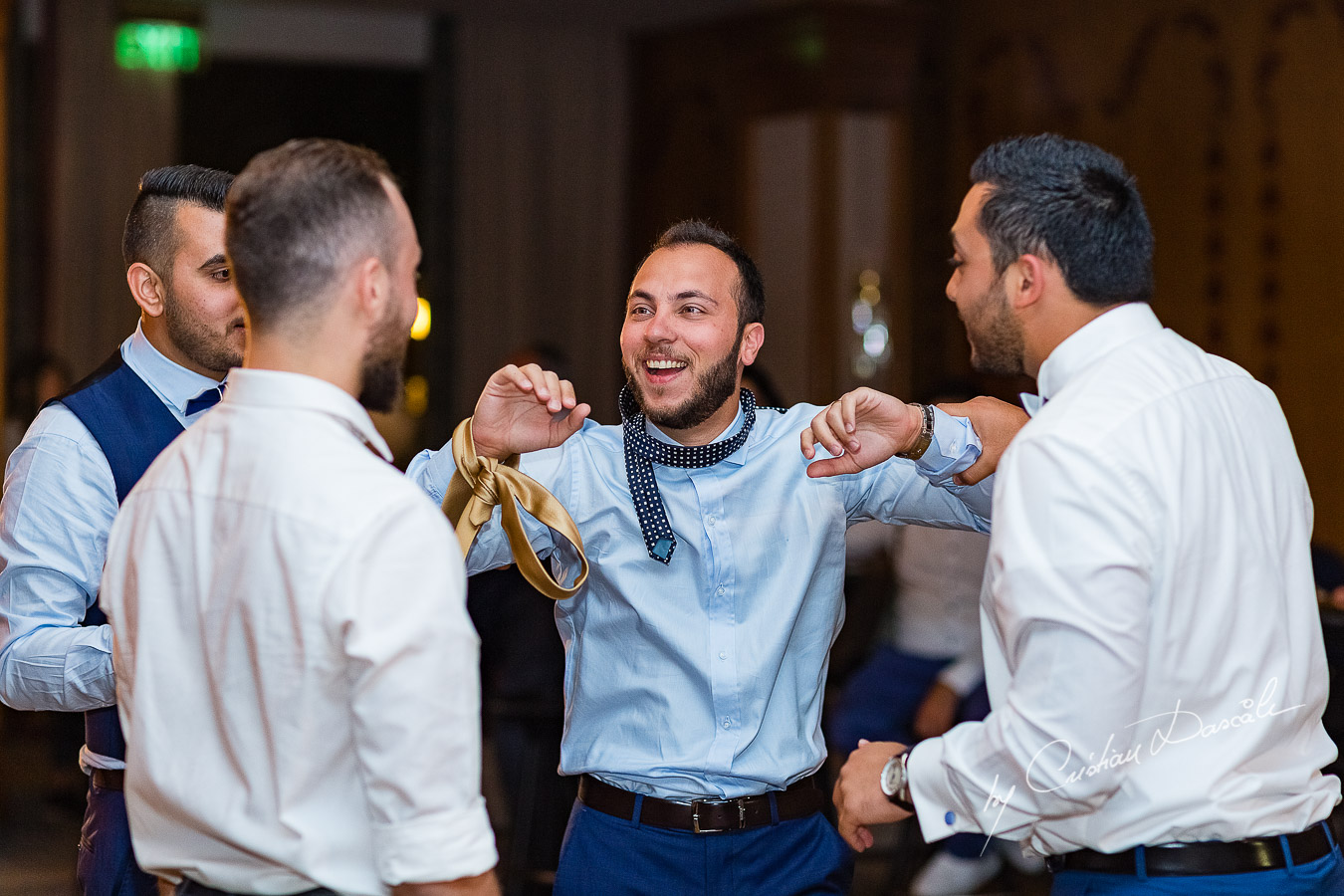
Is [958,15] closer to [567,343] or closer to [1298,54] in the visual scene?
[1298,54]

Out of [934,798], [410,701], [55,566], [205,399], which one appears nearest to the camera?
[410,701]

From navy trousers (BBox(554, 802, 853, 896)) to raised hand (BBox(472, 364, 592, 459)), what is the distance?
0.61m

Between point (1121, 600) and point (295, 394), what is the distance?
97 centimetres

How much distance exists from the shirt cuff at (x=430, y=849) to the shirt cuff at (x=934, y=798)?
2.01 ft

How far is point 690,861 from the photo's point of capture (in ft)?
7.25

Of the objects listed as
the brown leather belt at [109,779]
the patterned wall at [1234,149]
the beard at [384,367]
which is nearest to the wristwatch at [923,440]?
the beard at [384,367]

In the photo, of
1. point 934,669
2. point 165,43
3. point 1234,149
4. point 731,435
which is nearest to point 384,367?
point 731,435

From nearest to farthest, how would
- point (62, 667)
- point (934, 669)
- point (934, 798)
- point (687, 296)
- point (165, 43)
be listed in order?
point (934, 798)
point (62, 667)
point (687, 296)
point (934, 669)
point (165, 43)

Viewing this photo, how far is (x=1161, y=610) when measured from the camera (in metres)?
1.69

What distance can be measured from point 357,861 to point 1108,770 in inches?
34.2

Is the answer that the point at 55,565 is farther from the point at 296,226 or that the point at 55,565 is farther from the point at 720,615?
the point at 720,615

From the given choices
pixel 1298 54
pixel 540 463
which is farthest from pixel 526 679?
pixel 1298 54

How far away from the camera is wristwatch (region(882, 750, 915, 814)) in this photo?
1.84 meters

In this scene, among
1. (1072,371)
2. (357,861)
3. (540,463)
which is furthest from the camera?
(540,463)
